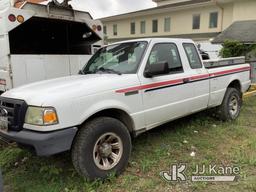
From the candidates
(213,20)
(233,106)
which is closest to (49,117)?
(233,106)

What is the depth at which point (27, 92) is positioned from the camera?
3207mm

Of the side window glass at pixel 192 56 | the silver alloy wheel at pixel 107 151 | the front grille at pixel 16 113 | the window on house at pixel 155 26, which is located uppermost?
the window on house at pixel 155 26

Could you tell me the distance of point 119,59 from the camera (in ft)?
13.6

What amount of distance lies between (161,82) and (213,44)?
17.2 metres

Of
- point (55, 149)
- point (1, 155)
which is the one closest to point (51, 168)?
point (55, 149)

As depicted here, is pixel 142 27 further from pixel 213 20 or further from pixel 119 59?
pixel 119 59

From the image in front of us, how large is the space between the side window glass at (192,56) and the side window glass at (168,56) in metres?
0.31

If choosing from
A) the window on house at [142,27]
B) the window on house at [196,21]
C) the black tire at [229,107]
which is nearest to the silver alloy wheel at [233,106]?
the black tire at [229,107]

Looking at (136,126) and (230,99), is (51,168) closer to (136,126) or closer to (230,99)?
(136,126)

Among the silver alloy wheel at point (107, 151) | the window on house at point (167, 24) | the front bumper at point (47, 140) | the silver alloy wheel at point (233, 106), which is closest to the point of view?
the front bumper at point (47, 140)

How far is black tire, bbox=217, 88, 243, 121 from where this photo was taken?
223 inches

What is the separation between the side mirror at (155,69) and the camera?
3715 millimetres

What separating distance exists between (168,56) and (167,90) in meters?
0.68

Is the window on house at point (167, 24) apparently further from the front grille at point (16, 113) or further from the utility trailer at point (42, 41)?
the front grille at point (16, 113)
